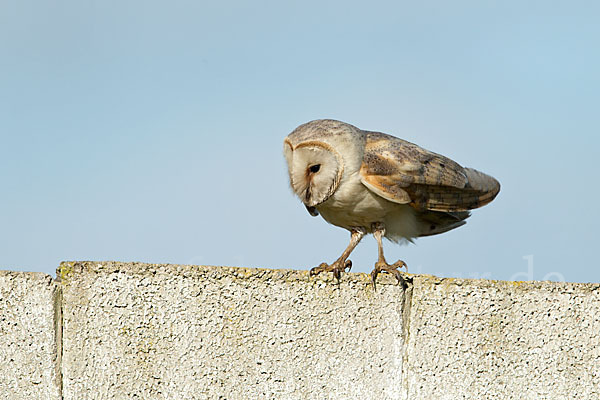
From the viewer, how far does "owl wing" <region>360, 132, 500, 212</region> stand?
5078 mm

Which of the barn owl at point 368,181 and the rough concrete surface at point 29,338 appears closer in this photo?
the rough concrete surface at point 29,338

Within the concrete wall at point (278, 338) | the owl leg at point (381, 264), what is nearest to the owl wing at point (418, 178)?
the owl leg at point (381, 264)

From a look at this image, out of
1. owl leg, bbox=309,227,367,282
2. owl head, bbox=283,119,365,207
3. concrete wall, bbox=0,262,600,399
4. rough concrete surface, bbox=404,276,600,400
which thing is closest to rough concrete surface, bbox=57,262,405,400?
concrete wall, bbox=0,262,600,399

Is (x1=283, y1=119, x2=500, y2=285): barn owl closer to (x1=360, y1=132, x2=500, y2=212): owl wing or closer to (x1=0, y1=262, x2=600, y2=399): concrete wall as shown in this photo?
(x1=360, y1=132, x2=500, y2=212): owl wing

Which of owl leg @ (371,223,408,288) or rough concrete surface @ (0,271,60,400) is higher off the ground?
owl leg @ (371,223,408,288)

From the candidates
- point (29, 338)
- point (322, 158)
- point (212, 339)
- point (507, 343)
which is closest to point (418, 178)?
point (322, 158)

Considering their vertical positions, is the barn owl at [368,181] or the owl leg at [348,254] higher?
the barn owl at [368,181]

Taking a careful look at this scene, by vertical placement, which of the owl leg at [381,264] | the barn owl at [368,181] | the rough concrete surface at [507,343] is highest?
the barn owl at [368,181]

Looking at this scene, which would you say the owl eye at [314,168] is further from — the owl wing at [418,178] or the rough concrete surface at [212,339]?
the rough concrete surface at [212,339]

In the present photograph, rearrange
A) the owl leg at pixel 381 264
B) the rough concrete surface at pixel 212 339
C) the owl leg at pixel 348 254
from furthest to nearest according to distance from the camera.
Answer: the owl leg at pixel 348 254
the owl leg at pixel 381 264
the rough concrete surface at pixel 212 339

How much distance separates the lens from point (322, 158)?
16.7 feet

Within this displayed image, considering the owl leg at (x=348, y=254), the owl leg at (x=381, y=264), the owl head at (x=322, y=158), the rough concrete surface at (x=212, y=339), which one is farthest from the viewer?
the owl head at (x=322, y=158)

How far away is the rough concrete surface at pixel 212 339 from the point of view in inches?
130

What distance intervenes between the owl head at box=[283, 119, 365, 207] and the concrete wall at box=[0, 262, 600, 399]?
174 centimetres
